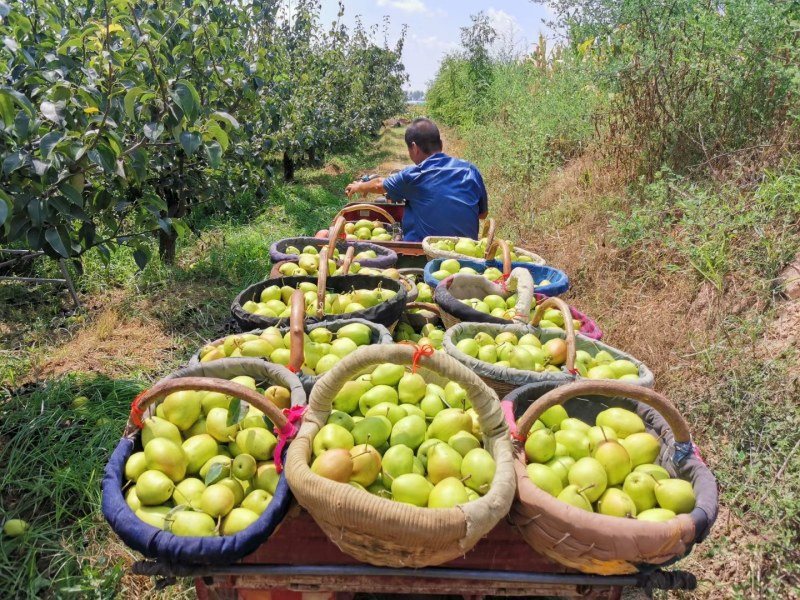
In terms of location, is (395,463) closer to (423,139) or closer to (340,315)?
(340,315)

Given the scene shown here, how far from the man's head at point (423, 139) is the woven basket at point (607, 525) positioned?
3586mm

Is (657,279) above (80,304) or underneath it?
above

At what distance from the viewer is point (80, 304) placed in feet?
14.3

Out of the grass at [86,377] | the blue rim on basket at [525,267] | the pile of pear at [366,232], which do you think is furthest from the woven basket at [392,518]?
the pile of pear at [366,232]

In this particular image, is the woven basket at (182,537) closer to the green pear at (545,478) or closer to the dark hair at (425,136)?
the green pear at (545,478)

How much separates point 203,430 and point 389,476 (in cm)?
72

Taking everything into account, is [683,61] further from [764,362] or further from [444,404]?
[444,404]

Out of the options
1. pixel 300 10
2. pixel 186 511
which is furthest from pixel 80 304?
pixel 300 10

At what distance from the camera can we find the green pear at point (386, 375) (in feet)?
6.57

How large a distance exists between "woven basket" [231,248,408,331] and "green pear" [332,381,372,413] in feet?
2.09

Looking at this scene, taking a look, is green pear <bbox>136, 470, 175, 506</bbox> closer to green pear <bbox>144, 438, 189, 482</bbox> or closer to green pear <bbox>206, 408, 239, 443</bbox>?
green pear <bbox>144, 438, 189, 482</bbox>

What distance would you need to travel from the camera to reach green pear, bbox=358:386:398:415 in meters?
1.89

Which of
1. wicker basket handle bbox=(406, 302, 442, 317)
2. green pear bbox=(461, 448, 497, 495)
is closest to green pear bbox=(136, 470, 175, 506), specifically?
green pear bbox=(461, 448, 497, 495)

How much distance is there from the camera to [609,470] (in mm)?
1652
